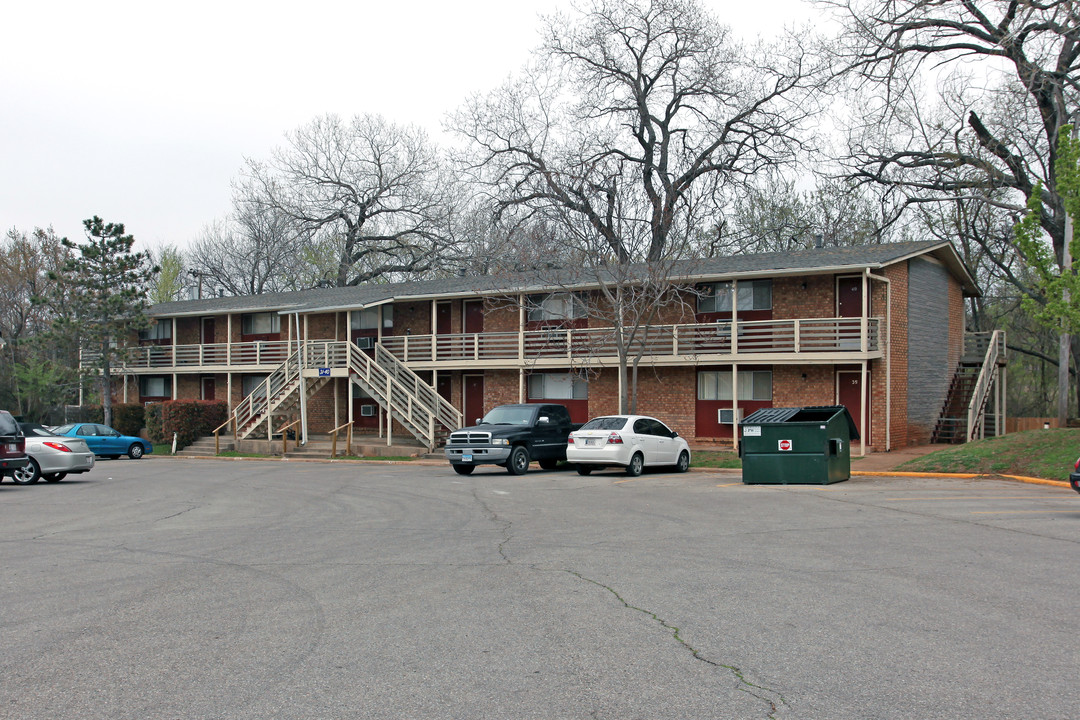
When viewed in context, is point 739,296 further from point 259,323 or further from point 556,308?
point 259,323

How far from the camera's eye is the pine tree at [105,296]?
40594 millimetres

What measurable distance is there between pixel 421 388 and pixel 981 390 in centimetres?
1894

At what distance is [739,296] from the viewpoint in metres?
30.7

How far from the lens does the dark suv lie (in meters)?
20.0

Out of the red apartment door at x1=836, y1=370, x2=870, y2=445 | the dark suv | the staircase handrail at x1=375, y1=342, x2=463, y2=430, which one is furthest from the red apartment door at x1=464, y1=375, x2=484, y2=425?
the dark suv

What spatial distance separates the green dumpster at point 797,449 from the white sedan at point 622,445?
132 inches

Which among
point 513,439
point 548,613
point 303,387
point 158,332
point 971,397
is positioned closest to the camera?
point 548,613

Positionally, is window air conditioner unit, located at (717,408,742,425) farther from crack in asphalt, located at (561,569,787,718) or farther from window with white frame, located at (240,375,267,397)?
crack in asphalt, located at (561,569,787,718)

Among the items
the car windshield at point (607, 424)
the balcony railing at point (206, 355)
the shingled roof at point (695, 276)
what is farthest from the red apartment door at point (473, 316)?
the car windshield at point (607, 424)

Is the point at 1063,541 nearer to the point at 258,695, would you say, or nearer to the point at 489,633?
the point at 489,633

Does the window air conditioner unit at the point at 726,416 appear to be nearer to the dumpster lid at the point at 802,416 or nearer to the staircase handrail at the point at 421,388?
the staircase handrail at the point at 421,388

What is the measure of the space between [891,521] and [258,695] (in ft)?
32.9

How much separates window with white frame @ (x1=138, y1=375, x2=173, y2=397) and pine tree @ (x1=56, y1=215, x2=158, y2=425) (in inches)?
119

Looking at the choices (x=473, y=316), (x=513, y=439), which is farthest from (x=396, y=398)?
(x=513, y=439)
